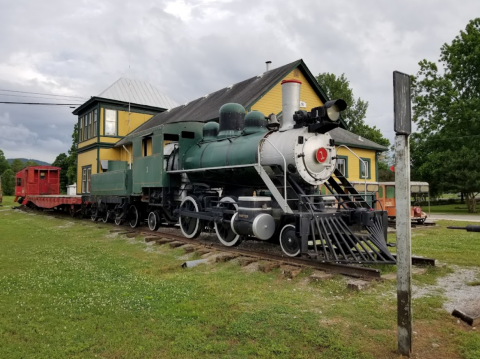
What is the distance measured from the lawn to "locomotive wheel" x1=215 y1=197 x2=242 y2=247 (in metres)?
1.91

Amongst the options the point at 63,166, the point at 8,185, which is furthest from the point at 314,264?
Result: the point at 8,185

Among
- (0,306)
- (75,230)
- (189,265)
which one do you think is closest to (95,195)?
(75,230)

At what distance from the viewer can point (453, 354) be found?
3734mm

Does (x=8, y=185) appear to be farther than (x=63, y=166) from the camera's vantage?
Yes

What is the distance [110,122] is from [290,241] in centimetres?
2342

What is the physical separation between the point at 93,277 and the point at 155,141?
629 centimetres

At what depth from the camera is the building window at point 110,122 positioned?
27781 mm

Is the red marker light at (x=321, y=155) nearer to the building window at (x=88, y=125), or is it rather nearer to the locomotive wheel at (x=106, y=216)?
the locomotive wheel at (x=106, y=216)

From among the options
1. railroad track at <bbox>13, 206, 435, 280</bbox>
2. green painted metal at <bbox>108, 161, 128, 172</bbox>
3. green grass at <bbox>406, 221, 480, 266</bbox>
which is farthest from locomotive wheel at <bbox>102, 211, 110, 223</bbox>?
green grass at <bbox>406, 221, 480, 266</bbox>

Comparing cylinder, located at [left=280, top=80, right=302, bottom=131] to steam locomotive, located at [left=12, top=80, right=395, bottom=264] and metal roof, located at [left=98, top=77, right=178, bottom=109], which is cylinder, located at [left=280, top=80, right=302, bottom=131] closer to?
steam locomotive, located at [left=12, top=80, right=395, bottom=264]

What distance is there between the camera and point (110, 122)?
28016mm

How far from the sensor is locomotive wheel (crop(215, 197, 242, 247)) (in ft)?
31.2

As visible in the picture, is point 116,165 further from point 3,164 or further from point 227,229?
point 3,164

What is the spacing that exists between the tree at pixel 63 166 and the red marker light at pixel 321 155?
6460 cm
